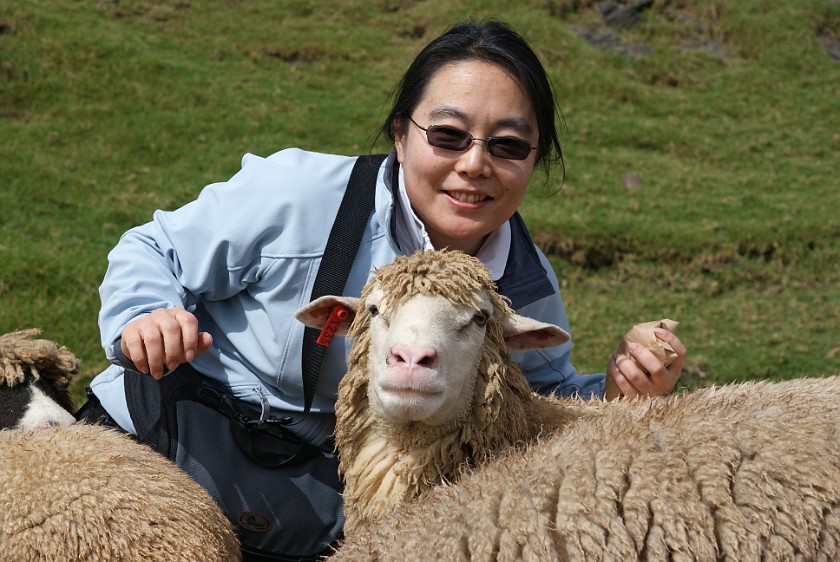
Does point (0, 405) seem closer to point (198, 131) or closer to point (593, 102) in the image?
point (198, 131)

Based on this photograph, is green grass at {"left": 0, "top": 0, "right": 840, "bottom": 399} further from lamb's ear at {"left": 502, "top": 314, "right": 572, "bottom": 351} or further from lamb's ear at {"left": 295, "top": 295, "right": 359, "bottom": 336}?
lamb's ear at {"left": 502, "top": 314, "right": 572, "bottom": 351}

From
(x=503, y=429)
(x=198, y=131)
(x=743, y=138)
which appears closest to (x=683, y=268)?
(x=743, y=138)

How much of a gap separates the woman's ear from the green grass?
10.5 ft

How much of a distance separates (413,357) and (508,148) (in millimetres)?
927

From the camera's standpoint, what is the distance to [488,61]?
3062mm

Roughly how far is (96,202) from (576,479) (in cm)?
682

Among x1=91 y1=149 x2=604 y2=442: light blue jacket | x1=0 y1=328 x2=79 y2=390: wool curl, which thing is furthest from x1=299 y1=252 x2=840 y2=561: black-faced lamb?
x1=0 y1=328 x2=79 y2=390: wool curl

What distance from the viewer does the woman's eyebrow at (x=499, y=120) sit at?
2971 millimetres

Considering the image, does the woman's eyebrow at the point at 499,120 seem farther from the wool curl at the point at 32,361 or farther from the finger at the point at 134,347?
the wool curl at the point at 32,361

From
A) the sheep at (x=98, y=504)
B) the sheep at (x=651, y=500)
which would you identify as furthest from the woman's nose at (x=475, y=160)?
the sheep at (x=98, y=504)

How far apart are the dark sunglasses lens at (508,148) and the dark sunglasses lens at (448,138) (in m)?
0.08

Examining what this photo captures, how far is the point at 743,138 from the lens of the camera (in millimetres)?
10953

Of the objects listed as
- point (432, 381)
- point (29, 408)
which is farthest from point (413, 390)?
point (29, 408)

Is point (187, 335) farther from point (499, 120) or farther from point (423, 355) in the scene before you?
point (499, 120)
